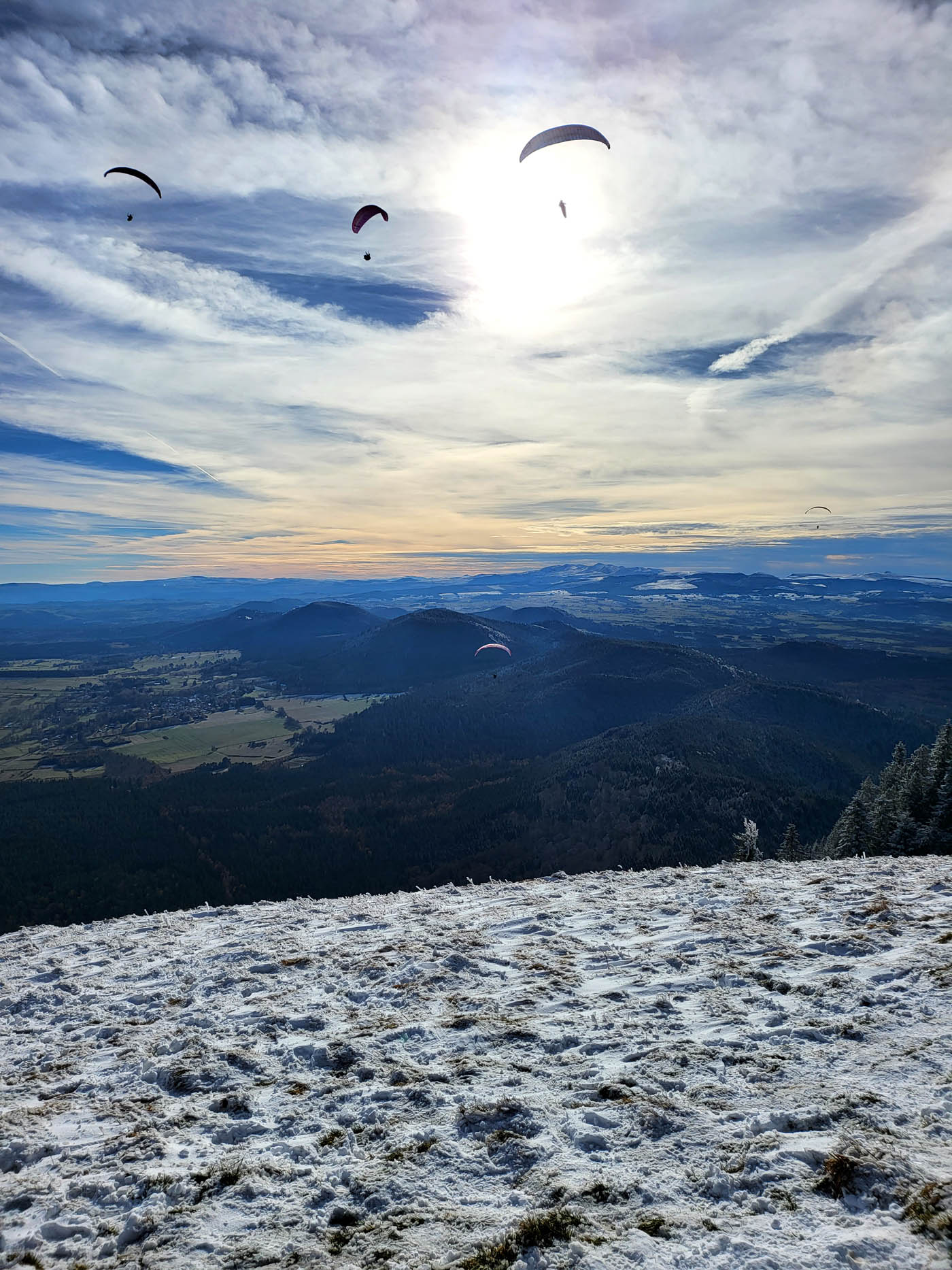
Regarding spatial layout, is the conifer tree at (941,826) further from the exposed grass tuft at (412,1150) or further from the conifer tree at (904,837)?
the exposed grass tuft at (412,1150)

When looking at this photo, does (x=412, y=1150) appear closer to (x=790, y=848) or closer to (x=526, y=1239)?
(x=526, y=1239)

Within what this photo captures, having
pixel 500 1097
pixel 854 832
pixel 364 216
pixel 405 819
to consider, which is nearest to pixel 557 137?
pixel 364 216

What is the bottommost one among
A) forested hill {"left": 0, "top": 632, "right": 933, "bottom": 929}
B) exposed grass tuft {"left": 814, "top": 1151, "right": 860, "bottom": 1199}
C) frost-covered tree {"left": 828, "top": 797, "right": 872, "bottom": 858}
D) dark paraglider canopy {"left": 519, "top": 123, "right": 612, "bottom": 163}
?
forested hill {"left": 0, "top": 632, "right": 933, "bottom": 929}

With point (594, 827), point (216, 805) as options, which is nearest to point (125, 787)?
point (216, 805)

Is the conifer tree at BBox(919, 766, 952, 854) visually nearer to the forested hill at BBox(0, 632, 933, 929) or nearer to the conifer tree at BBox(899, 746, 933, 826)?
the conifer tree at BBox(899, 746, 933, 826)

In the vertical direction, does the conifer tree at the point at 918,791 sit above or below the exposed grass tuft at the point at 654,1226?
below

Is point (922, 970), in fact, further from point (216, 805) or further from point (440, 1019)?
point (216, 805)

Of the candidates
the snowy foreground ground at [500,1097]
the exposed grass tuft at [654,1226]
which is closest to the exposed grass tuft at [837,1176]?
the snowy foreground ground at [500,1097]

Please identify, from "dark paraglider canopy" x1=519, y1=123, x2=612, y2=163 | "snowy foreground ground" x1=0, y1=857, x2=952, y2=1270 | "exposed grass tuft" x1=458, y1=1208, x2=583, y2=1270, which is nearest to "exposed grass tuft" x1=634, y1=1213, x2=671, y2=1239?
"snowy foreground ground" x1=0, y1=857, x2=952, y2=1270
